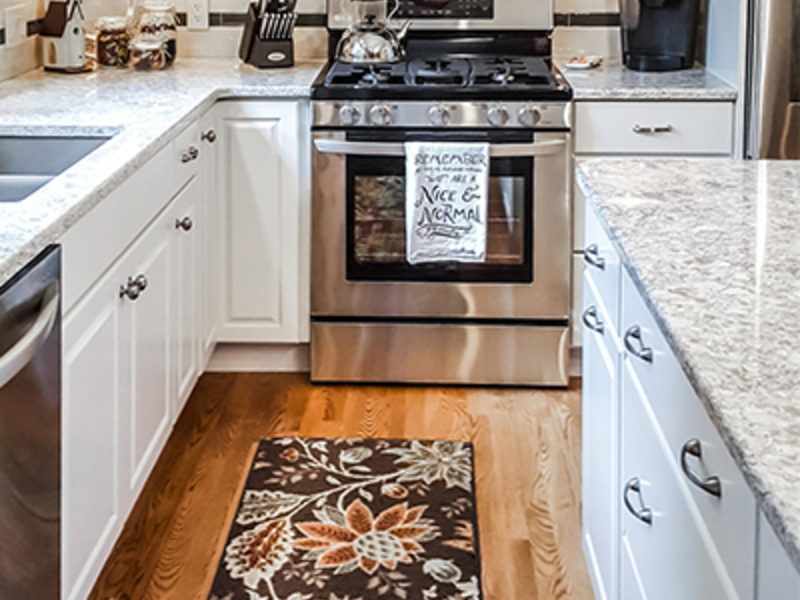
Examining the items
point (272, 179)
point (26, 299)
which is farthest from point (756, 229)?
point (272, 179)

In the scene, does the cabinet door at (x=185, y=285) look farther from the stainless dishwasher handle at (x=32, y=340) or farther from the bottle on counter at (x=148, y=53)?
the stainless dishwasher handle at (x=32, y=340)

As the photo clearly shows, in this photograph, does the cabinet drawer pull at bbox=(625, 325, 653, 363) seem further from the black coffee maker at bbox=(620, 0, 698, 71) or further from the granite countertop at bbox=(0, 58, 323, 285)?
the black coffee maker at bbox=(620, 0, 698, 71)

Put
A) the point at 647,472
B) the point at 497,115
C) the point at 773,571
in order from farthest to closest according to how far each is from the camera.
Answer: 1. the point at 497,115
2. the point at 647,472
3. the point at 773,571

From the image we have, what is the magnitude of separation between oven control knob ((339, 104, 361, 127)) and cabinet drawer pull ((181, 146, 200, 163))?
509mm

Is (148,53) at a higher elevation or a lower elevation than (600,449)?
higher

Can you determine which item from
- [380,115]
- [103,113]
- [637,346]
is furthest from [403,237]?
[637,346]

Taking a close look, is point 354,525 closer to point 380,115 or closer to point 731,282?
point 380,115

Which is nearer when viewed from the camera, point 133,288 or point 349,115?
point 133,288

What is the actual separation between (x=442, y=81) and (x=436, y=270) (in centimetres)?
59

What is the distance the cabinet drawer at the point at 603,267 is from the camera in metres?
1.84

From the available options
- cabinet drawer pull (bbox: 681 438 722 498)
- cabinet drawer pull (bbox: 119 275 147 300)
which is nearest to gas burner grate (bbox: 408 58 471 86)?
cabinet drawer pull (bbox: 119 275 147 300)

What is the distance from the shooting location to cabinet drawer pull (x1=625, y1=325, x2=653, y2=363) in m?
1.51

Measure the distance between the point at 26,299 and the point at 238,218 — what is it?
1902mm

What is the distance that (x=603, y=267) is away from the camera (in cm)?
195
